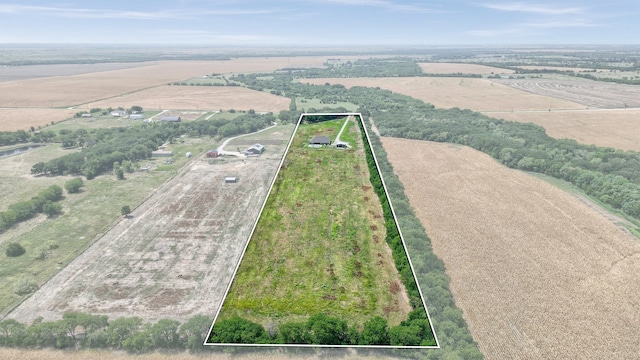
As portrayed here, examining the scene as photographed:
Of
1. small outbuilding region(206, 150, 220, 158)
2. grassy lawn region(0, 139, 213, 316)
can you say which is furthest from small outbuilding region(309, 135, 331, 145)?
small outbuilding region(206, 150, 220, 158)

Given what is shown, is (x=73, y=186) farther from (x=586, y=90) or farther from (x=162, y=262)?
(x=586, y=90)

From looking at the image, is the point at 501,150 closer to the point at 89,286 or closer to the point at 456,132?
the point at 456,132

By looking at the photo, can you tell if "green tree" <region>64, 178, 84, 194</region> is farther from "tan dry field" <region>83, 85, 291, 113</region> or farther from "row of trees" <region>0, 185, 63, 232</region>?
"tan dry field" <region>83, 85, 291, 113</region>

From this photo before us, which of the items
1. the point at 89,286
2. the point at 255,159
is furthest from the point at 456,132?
the point at 89,286

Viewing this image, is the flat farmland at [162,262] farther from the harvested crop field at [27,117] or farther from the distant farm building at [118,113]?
the distant farm building at [118,113]

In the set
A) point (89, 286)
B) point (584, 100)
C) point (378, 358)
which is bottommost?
point (89, 286)

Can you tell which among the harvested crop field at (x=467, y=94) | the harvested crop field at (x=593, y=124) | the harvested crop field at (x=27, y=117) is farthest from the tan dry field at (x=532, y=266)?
the harvested crop field at (x=27, y=117)
